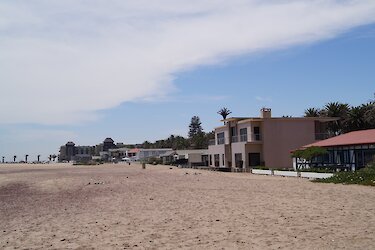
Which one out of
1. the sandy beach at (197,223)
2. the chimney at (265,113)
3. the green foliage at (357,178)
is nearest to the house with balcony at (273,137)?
the chimney at (265,113)

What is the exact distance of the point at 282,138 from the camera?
49469 millimetres

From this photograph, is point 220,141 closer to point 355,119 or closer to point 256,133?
point 256,133

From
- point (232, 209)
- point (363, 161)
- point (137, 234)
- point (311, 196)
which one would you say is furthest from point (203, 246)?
point (363, 161)

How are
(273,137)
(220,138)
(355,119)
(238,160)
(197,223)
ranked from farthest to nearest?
(220,138) → (355,119) → (238,160) → (273,137) → (197,223)

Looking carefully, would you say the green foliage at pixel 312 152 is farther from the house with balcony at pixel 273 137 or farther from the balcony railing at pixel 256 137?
the balcony railing at pixel 256 137

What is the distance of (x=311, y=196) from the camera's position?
60.6ft

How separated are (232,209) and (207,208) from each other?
93 centimetres

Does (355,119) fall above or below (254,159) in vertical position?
Answer: above

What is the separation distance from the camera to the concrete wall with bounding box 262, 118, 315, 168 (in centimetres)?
4919

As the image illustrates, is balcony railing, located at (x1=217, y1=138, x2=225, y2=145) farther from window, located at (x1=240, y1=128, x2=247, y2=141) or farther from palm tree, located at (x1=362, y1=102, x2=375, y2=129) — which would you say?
palm tree, located at (x1=362, y1=102, x2=375, y2=129)

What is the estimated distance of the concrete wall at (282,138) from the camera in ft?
161

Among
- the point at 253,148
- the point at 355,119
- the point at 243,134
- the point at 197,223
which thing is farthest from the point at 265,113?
the point at 197,223

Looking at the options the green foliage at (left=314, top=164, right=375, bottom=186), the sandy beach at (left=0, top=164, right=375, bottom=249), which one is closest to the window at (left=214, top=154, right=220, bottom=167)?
the green foliage at (left=314, top=164, right=375, bottom=186)

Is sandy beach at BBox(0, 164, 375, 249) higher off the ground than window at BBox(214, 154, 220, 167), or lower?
lower
